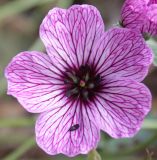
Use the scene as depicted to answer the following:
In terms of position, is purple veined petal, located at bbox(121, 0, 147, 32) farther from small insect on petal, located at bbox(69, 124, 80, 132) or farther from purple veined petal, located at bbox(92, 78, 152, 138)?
small insect on petal, located at bbox(69, 124, 80, 132)

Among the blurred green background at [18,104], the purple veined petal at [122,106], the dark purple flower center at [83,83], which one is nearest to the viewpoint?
the purple veined petal at [122,106]

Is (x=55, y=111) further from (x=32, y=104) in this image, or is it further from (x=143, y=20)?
(x=143, y=20)

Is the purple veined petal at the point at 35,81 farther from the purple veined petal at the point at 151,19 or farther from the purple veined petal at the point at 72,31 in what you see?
the purple veined petal at the point at 151,19

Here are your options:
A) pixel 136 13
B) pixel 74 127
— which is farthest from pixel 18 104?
pixel 136 13

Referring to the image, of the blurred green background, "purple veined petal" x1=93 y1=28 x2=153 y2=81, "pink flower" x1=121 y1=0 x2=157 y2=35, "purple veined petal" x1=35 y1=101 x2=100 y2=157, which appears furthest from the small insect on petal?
the blurred green background

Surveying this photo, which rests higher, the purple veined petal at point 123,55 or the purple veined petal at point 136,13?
the purple veined petal at point 136,13

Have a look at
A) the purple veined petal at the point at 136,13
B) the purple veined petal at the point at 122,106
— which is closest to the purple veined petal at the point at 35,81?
the purple veined petal at the point at 122,106

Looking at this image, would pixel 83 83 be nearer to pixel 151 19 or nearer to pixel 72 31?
pixel 72 31
